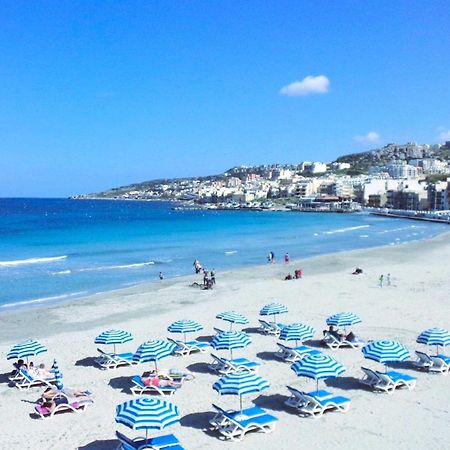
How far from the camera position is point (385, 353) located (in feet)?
43.3

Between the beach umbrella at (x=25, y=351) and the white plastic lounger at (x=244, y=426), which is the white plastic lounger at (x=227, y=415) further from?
the beach umbrella at (x=25, y=351)

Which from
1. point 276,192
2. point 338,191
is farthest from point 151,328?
point 276,192

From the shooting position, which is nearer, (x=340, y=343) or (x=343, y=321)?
(x=340, y=343)

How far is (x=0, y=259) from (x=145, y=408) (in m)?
38.2

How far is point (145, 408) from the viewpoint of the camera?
386 inches

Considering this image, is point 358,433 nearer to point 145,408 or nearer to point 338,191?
point 145,408

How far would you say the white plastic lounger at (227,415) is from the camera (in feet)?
35.4

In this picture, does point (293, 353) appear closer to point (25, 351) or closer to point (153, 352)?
point (153, 352)

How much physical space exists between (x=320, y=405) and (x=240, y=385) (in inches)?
69.3

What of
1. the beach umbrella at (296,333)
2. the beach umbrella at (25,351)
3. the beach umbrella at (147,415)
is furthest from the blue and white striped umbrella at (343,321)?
the beach umbrella at (25,351)

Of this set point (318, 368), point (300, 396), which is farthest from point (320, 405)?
point (318, 368)

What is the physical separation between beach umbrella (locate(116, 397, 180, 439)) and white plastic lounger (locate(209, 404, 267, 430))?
1313 millimetres

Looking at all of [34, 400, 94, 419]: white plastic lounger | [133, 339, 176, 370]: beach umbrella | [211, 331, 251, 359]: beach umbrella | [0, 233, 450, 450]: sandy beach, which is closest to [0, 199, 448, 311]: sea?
[0, 233, 450, 450]: sandy beach

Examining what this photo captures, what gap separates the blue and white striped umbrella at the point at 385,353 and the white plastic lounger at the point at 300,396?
1.85 meters
